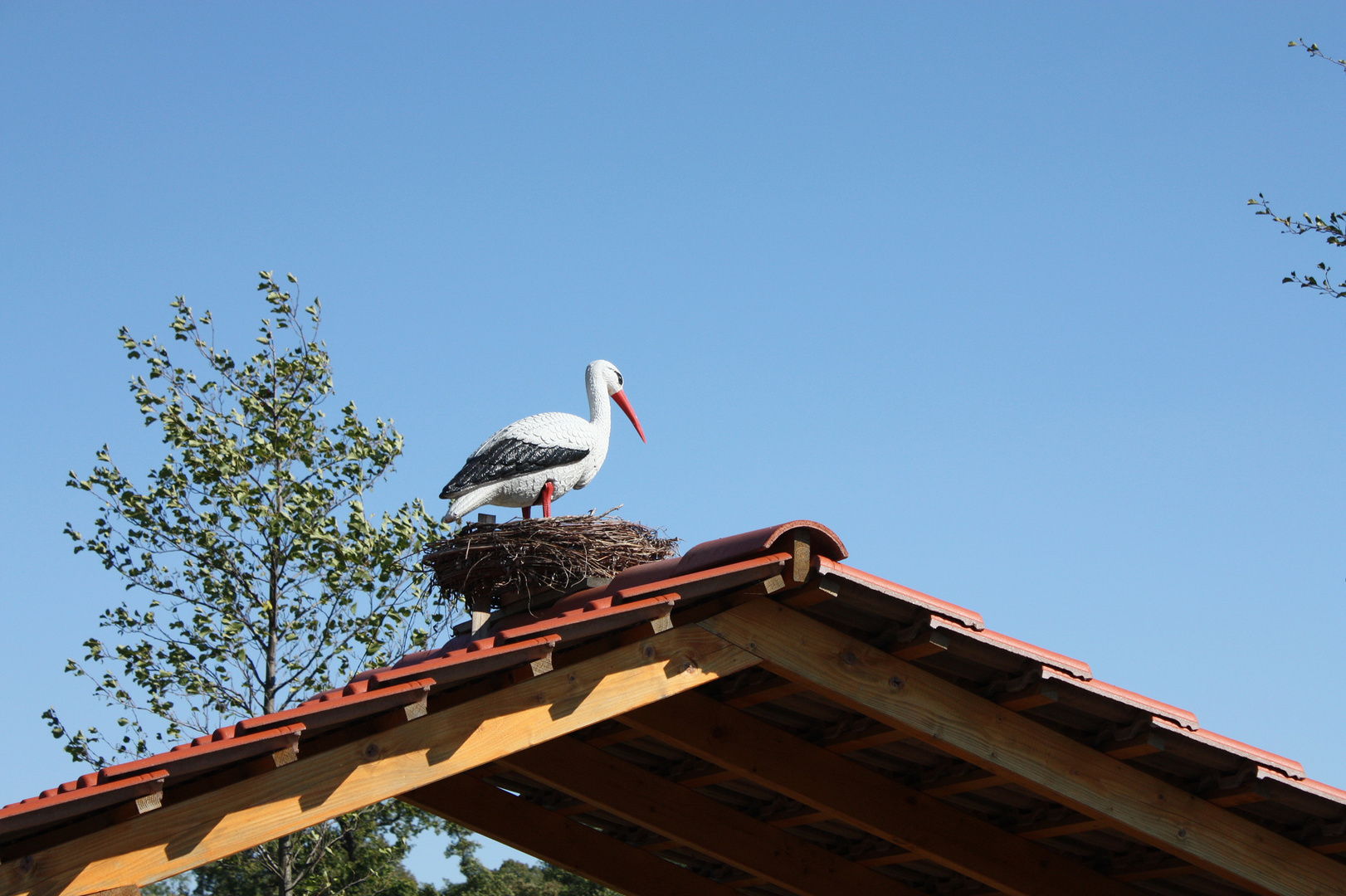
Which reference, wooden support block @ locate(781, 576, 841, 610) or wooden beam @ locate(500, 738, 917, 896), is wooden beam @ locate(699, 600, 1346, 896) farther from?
wooden beam @ locate(500, 738, 917, 896)

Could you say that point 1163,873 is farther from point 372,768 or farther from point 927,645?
point 372,768

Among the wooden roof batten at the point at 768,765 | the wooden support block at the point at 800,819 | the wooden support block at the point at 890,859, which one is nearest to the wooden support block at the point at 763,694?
the wooden roof batten at the point at 768,765

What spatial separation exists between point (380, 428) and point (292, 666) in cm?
288

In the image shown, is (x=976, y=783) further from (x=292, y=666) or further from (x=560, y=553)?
(x=292, y=666)

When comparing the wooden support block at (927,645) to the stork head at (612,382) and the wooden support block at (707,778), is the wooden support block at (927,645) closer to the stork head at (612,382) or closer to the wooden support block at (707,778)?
the wooden support block at (707,778)

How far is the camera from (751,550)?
5473 mm

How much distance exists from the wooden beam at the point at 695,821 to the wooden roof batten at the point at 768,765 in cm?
1

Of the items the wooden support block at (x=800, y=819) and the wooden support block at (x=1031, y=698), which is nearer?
the wooden support block at (x=1031, y=698)

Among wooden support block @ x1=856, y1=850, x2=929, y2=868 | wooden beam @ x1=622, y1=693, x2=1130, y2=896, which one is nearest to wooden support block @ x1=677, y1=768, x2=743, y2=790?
wooden beam @ x1=622, y1=693, x2=1130, y2=896

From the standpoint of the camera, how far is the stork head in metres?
8.65

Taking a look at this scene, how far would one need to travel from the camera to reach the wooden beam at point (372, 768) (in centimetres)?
398

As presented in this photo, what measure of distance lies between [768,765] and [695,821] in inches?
38.6

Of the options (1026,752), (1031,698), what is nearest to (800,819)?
(1026,752)

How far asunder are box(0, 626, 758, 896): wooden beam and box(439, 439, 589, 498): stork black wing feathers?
102 inches
